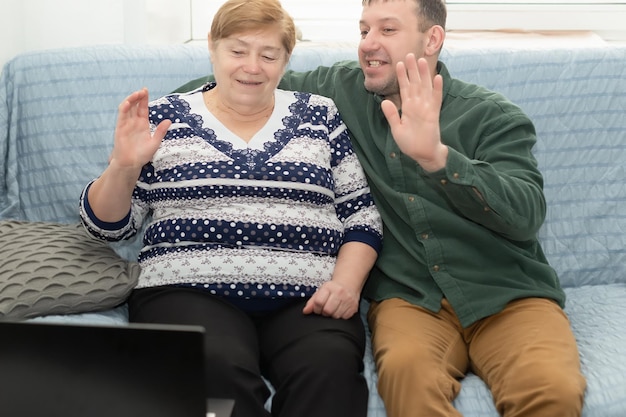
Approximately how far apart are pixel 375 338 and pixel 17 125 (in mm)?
1044

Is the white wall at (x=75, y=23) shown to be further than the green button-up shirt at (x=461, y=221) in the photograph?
Yes

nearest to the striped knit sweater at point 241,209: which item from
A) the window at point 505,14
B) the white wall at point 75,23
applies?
the white wall at point 75,23

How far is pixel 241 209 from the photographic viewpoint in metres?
1.69

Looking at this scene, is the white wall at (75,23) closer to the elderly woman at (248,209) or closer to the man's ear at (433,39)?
the elderly woman at (248,209)

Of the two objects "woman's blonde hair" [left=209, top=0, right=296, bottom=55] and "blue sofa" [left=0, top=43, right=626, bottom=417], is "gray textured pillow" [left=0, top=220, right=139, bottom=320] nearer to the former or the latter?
"blue sofa" [left=0, top=43, right=626, bottom=417]

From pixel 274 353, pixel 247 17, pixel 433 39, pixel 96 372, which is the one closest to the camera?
pixel 96 372

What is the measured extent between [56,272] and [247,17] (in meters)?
0.66

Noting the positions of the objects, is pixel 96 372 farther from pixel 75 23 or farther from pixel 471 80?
pixel 75 23

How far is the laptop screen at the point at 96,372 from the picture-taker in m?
0.90

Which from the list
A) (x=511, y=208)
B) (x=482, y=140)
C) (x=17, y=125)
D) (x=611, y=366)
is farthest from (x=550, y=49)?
(x=17, y=125)

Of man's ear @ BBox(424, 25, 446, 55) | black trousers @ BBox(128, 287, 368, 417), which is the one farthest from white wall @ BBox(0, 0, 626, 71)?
black trousers @ BBox(128, 287, 368, 417)

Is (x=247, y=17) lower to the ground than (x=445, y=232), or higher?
higher

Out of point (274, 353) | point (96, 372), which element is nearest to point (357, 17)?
point (274, 353)

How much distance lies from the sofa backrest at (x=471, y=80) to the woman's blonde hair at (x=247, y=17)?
0.36 meters
